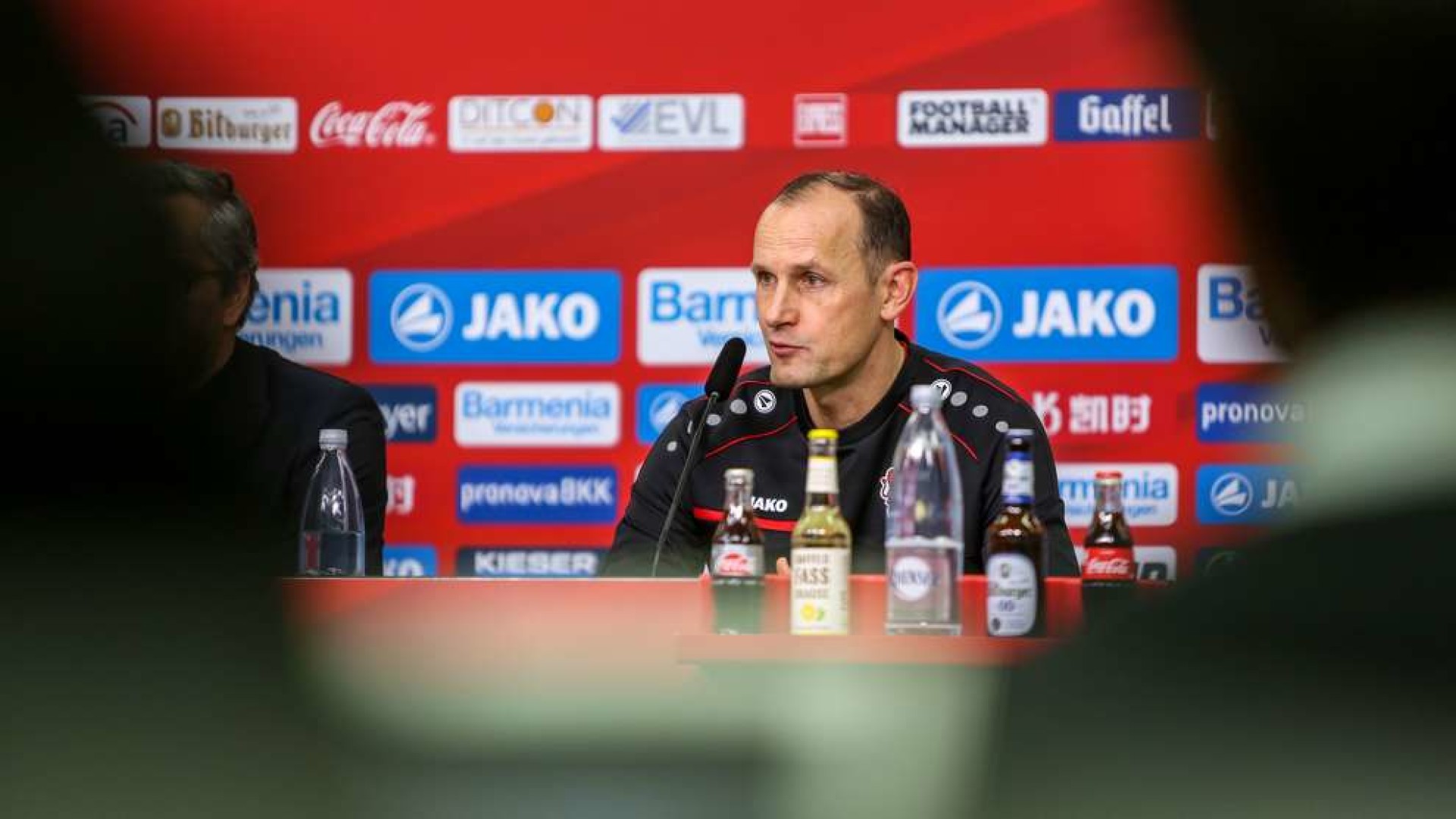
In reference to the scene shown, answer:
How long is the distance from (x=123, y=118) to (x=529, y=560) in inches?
121

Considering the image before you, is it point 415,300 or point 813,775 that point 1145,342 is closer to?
point 415,300

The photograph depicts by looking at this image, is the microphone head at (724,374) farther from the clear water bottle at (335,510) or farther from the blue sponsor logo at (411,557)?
the blue sponsor logo at (411,557)

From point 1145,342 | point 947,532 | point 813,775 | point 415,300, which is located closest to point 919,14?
point 1145,342

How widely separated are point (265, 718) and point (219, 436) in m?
0.11

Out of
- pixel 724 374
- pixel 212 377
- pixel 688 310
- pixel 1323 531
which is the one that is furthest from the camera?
pixel 688 310

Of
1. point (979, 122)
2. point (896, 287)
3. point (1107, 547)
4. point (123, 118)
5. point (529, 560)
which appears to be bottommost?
point (529, 560)

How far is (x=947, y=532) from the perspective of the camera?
5.37 feet

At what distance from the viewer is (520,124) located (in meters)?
3.53

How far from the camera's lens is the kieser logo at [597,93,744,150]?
11.4 ft

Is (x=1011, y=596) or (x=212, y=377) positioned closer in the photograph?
(x=212, y=377)

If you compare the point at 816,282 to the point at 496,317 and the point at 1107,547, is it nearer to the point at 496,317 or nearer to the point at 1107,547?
the point at 1107,547

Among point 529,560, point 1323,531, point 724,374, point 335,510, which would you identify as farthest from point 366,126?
point 1323,531

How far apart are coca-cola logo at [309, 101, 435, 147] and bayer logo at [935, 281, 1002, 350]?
1.13 m

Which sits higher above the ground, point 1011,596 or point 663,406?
point 663,406
